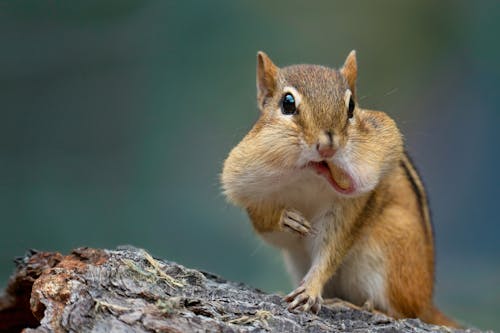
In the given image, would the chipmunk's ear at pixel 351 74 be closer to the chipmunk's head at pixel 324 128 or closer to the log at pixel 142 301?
the chipmunk's head at pixel 324 128

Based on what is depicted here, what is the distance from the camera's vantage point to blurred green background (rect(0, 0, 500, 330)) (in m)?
4.26

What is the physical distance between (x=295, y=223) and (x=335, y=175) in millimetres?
227

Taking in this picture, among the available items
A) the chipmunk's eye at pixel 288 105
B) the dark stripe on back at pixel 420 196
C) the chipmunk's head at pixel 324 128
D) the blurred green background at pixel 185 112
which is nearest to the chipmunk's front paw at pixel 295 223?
the chipmunk's head at pixel 324 128

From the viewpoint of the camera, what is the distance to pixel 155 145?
4418 mm

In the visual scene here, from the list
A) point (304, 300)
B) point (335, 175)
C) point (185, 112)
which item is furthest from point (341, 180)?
point (185, 112)

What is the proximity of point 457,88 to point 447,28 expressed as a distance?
0.40m

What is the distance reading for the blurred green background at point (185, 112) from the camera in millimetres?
4258

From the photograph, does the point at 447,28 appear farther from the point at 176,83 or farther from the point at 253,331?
the point at 253,331

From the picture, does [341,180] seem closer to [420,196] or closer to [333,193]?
[333,193]

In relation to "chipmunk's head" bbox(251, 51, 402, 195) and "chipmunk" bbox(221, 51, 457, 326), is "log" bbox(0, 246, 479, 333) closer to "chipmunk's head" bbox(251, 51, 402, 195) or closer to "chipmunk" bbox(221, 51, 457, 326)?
"chipmunk" bbox(221, 51, 457, 326)

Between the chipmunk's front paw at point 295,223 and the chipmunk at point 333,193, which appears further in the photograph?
the chipmunk's front paw at point 295,223

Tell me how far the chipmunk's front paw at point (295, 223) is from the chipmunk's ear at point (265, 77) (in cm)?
40

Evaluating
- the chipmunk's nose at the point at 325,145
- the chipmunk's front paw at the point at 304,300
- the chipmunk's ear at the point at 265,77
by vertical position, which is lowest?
the chipmunk's front paw at the point at 304,300

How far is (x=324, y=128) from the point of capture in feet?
6.63
